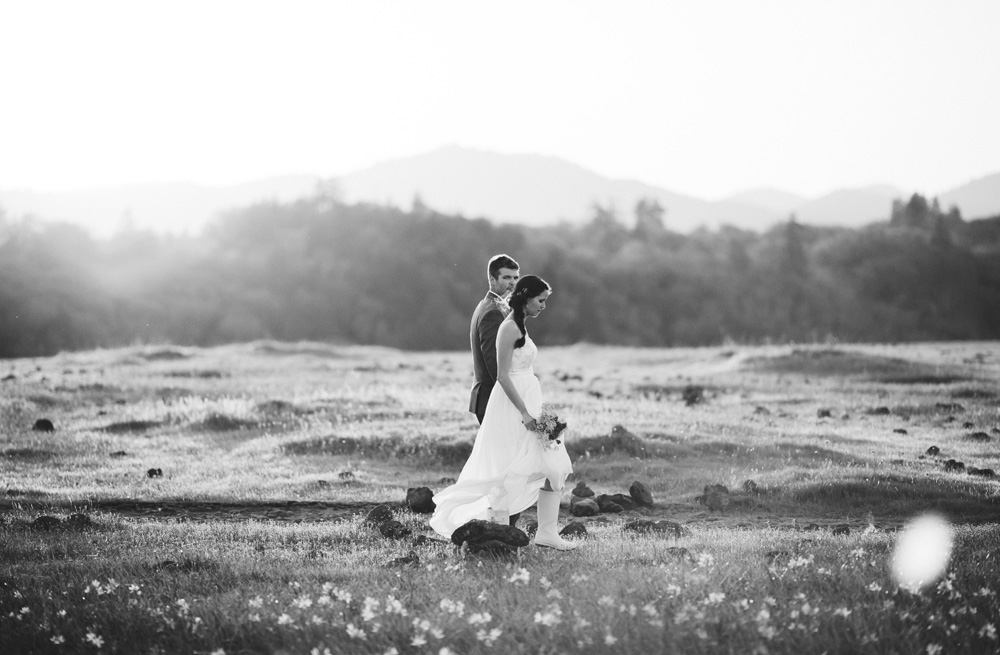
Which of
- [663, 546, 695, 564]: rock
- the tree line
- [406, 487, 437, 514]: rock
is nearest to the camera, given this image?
[663, 546, 695, 564]: rock

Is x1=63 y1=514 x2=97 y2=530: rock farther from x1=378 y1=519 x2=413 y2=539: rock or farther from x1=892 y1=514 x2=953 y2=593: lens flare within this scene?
x1=892 y1=514 x2=953 y2=593: lens flare

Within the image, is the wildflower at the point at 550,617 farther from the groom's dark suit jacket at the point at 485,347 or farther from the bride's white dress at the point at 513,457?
the groom's dark suit jacket at the point at 485,347

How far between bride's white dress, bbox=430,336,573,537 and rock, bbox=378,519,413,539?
1164mm

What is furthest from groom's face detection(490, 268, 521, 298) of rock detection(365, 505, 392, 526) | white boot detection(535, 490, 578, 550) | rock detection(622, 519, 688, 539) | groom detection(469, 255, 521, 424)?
rock detection(365, 505, 392, 526)

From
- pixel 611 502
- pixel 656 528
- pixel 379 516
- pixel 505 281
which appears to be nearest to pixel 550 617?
pixel 505 281

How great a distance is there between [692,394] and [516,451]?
18.1 meters

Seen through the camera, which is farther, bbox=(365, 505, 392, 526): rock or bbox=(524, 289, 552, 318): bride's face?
bbox=(365, 505, 392, 526): rock

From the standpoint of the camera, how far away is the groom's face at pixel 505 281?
33.4 feet

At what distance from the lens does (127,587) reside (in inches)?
329

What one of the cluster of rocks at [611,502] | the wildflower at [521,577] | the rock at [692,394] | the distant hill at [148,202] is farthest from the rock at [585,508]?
the distant hill at [148,202]

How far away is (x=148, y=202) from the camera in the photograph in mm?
111500

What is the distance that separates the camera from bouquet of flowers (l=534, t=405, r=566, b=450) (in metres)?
9.70

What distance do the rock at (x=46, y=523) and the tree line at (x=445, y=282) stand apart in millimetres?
60174

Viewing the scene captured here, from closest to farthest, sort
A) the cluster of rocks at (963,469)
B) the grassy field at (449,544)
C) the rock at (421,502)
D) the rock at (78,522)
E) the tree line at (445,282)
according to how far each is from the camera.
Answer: the grassy field at (449,544), the rock at (78,522), the rock at (421,502), the cluster of rocks at (963,469), the tree line at (445,282)
